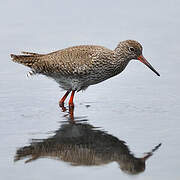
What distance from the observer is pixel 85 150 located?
8.24 meters

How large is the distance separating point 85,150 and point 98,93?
371cm

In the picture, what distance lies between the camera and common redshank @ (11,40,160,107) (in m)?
11.3

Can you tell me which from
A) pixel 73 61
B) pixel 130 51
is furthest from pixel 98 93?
pixel 130 51

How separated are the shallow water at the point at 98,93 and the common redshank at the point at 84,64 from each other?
345 mm

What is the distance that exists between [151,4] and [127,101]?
7.37 m

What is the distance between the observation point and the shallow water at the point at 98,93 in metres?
7.73

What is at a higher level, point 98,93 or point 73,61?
point 73,61

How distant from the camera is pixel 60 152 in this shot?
816cm

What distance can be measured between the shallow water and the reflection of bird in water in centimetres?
4

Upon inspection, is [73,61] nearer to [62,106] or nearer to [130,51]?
[62,106]

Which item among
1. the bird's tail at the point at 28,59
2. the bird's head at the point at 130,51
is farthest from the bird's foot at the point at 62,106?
the bird's head at the point at 130,51

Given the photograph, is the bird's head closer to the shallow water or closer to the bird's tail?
the shallow water

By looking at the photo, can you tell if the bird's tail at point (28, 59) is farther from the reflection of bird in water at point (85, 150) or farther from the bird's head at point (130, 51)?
the reflection of bird in water at point (85, 150)

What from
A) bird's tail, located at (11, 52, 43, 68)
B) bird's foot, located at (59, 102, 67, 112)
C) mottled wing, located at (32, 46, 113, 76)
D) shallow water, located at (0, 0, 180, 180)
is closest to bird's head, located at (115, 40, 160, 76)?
mottled wing, located at (32, 46, 113, 76)
